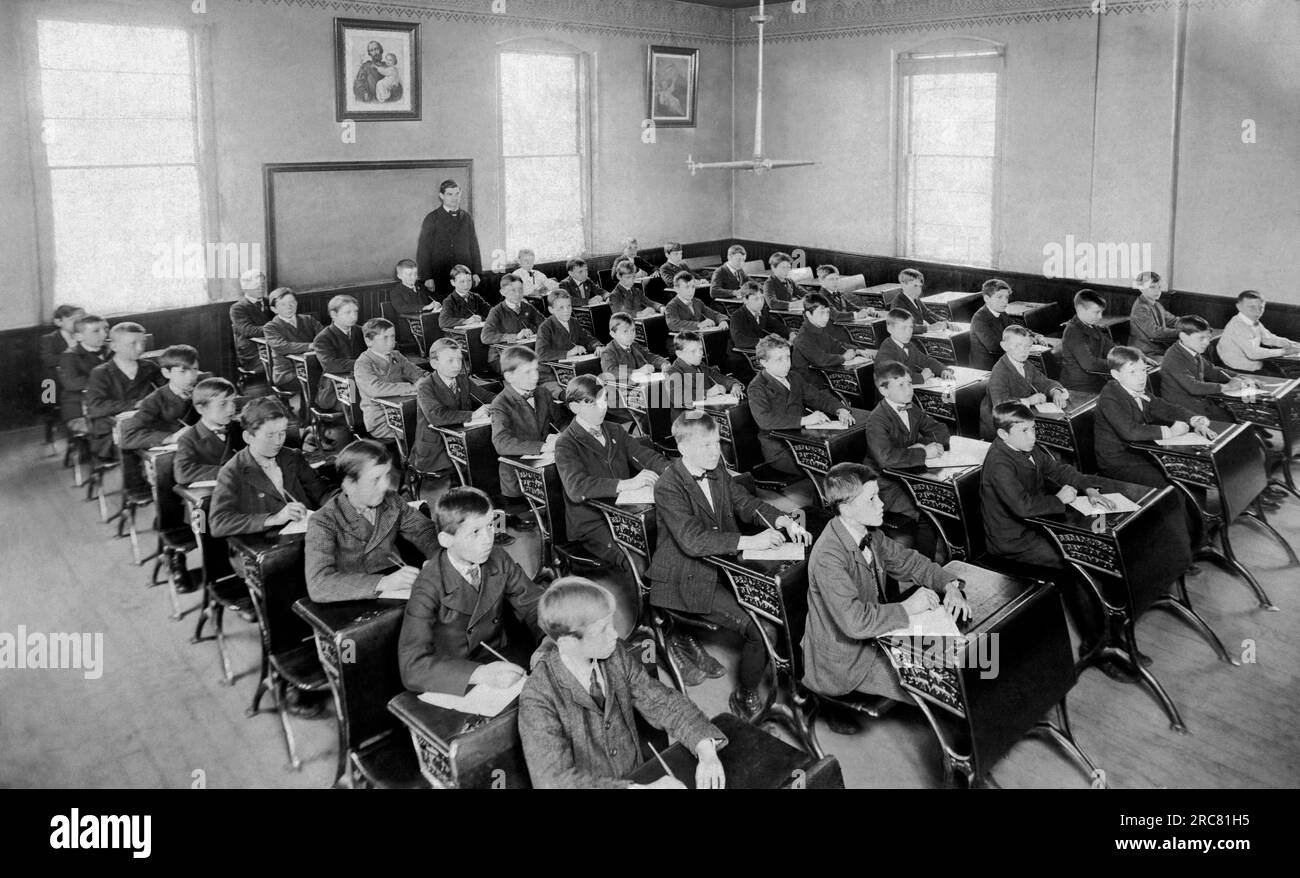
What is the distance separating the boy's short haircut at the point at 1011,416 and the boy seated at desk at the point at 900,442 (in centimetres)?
39

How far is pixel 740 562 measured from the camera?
3814 mm

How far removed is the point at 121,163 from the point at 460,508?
6886 millimetres

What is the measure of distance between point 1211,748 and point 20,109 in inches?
342

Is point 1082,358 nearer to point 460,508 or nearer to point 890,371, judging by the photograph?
point 890,371

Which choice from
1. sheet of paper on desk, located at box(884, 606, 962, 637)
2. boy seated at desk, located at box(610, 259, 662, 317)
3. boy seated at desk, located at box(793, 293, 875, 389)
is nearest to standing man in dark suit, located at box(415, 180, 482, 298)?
boy seated at desk, located at box(610, 259, 662, 317)

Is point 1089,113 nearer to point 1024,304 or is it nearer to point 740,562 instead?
point 1024,304

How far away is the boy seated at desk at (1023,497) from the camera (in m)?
4.37

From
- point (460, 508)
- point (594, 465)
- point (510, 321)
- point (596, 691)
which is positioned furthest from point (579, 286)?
point (596, 691)

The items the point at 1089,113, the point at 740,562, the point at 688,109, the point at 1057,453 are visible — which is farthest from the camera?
the point at 688,109

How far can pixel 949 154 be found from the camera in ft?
36.2

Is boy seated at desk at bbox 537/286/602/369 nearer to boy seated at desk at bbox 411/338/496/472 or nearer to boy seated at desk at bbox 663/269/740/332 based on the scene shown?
boy seated at desk at bbox 663/269/740/332

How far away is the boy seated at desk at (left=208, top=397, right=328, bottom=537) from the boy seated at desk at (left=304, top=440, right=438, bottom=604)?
1.46 ft

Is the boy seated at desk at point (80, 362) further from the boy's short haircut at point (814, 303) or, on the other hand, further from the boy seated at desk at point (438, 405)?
the boy's short haircut at point (814, 303)
